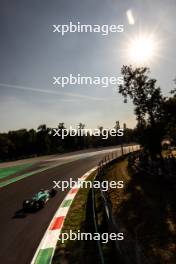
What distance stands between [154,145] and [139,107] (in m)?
6.38

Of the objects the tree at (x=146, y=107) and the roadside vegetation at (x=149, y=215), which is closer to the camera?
the roadside vegetation at (x=149, y=215)

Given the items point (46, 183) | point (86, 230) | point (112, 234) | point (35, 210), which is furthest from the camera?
point (46, 183)

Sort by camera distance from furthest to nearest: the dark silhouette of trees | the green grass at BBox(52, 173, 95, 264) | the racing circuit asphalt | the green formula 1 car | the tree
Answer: the dark silhouette of trees
the tree
the green formula 1 car
the racing circuit asphalt
the green grass at BBox(52, 173, 95, 264)

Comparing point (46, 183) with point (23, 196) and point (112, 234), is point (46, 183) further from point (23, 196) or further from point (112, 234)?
point (112, 234)

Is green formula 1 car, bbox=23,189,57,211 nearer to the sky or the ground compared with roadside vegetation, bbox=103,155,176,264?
nearer to the sky

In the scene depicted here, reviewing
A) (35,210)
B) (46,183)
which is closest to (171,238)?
(35,210)

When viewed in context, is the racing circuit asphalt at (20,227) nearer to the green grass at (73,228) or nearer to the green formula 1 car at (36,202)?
the green formula 1 car at (36,202)

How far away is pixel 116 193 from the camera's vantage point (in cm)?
1966

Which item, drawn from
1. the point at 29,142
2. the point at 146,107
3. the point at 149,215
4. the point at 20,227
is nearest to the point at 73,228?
the point at 20,227

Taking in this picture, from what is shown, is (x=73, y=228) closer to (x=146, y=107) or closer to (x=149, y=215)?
(x=149, y=215)

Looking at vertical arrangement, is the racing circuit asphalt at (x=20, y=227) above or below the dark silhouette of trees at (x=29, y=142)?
below

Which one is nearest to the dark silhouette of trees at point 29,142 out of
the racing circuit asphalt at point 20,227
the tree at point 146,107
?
the tree at point 146,107

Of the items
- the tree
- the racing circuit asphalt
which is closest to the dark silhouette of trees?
the tree

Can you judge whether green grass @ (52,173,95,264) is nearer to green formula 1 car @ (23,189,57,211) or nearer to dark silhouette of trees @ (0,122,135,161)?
green formula 1 car @ (23,189,57,211)
